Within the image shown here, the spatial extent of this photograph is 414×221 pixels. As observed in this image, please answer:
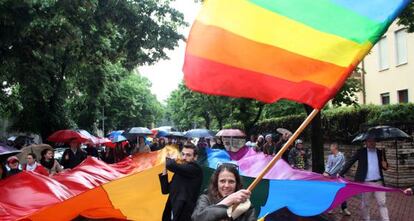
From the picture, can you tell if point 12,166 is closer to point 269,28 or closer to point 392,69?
point 269,28

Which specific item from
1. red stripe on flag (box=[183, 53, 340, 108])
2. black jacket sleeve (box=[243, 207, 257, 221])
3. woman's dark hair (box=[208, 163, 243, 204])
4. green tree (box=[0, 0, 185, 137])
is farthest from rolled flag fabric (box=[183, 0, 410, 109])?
green tree (box=[0, 0, 185, 137])

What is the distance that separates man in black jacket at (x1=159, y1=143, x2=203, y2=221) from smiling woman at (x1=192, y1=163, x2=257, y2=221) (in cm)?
184

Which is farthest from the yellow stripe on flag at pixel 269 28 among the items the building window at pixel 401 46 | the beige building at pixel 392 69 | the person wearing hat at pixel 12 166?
the building window at pixel 401 46

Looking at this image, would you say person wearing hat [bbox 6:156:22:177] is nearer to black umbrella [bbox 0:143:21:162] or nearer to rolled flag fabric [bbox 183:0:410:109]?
black umbrella [bbox 0:143:21:162]

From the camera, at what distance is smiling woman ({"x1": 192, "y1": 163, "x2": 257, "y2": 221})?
3414 mm

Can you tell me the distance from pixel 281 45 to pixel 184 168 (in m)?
1.88

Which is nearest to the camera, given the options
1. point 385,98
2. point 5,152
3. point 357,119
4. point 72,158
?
point 5,152

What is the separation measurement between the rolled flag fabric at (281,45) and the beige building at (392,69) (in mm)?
21868

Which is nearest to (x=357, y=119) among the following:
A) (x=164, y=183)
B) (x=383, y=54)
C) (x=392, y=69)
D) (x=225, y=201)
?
(x=392, y=69)

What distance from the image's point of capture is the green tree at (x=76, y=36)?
40.6ft

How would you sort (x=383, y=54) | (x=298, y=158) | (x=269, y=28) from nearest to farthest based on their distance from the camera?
(x=269, y=28) < (x=298, y=158) < (x=383, y=54)

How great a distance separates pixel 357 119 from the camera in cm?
2034

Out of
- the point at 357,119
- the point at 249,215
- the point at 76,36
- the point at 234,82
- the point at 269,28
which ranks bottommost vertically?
the point at 249,215

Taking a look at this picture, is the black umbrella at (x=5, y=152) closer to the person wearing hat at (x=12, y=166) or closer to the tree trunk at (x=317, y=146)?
the person wearing hat at (x=12, y=166)
